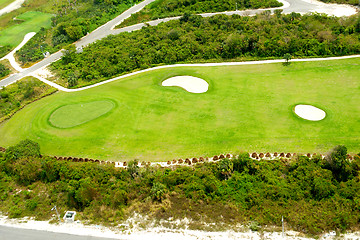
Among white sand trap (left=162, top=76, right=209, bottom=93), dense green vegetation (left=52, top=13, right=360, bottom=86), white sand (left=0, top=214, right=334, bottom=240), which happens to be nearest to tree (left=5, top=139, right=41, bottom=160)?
white sand (left=0, top=214, right=334, bottom=240)

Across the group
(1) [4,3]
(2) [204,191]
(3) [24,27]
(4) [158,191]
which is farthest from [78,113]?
(1) [4,3]

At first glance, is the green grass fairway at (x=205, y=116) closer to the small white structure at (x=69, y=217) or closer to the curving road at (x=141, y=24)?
the small white structure at (x=69, y=217)

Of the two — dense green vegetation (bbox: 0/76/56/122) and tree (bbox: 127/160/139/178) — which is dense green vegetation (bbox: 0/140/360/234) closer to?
tree (bbox: 127/160/139/178)

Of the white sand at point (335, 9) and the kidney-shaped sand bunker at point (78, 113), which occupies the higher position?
the white sand at point (335, 9)

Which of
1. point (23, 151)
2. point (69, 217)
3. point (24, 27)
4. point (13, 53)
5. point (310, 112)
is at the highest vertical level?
point (24, 27)

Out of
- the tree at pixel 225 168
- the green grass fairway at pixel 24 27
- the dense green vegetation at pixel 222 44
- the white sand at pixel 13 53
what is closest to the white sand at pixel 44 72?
the dense green vegetation at pixel 222 44

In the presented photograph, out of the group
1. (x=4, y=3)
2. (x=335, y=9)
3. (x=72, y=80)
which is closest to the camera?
(x=72, y=80)

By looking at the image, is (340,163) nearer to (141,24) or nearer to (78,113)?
(78,113)
